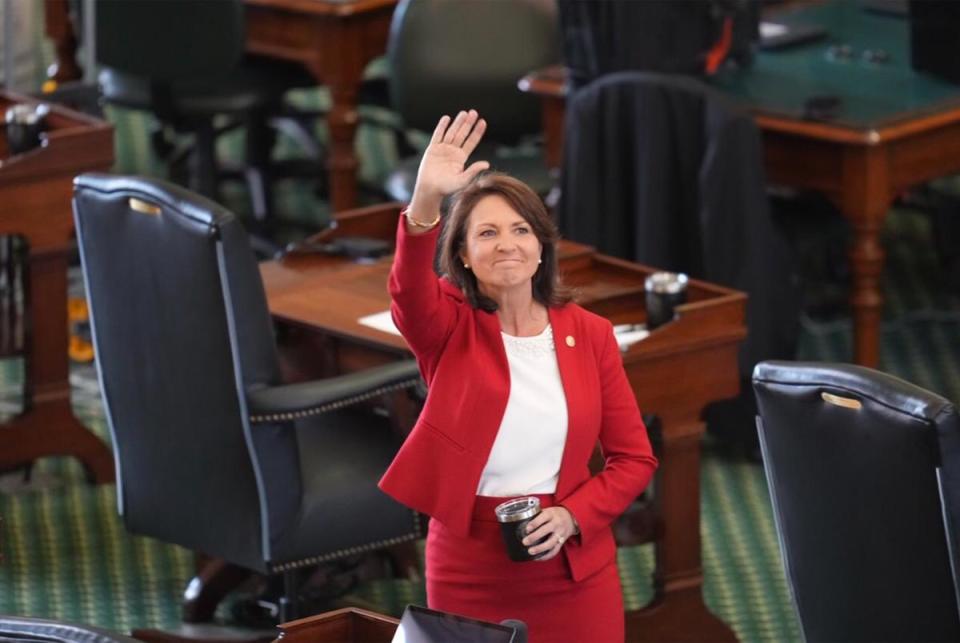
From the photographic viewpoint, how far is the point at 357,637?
225 cm

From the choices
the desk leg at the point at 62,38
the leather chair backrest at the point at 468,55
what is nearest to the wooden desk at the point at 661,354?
the leather chair backrest at the point at 468,55

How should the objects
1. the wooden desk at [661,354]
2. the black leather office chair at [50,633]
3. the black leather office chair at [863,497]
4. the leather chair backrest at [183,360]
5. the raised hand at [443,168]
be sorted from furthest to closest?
the wooden desk at [661,354] < the leather chair backrest at [183,360] < the raised hand at [443,168] < the black leather office chair at [863,497] < the black leather office chair at [50,633]

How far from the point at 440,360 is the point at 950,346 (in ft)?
9.94

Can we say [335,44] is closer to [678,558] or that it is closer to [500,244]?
[678,558]

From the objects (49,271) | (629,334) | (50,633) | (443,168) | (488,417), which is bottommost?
(49,271)

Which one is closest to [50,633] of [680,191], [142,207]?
[142,207]

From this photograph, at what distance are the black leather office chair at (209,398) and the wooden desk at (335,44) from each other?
2.54 meters

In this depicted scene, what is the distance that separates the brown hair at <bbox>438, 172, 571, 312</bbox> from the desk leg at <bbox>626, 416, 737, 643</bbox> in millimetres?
868

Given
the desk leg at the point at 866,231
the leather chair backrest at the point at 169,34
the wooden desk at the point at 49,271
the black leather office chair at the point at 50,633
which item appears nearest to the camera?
the black leather office chair at the point at 50,633

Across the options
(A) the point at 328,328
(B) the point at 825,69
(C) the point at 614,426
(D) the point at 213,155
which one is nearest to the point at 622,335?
(A) the point at 328,328

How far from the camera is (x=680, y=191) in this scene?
4457 mm

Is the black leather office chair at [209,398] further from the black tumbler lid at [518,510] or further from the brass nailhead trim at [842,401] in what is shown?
the brass nailhead trim at [842,401]

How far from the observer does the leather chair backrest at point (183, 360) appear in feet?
10.7

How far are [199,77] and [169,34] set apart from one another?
0.89 feet
